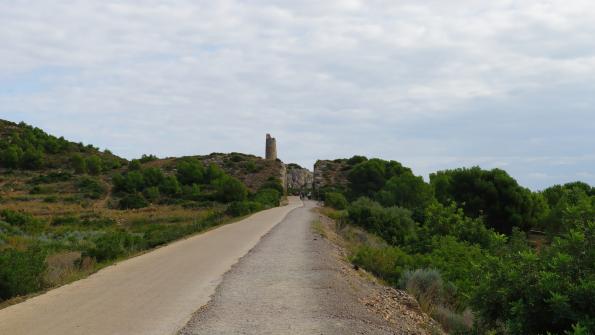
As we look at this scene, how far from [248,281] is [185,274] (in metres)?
2.17

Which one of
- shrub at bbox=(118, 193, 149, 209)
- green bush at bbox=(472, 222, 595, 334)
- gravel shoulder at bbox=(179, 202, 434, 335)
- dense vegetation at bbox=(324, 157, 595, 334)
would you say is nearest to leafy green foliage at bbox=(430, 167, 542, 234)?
dense vegetation at bbox=(324, 157, 595, 334)

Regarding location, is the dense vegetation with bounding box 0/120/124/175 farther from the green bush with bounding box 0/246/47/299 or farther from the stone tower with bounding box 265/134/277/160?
the green bush with bounding box 0/246/47/299

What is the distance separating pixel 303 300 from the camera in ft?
36.7

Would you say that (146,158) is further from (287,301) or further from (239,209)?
(287,301)

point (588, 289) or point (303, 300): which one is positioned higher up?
point (588, 289)

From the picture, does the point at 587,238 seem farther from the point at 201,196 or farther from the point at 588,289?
the point at 201,196

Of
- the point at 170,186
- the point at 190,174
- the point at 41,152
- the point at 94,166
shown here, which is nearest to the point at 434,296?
the point at 170,186

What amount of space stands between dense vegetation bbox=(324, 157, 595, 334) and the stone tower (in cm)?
7002

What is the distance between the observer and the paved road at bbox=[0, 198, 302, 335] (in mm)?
9305

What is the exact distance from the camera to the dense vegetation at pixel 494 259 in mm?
7586

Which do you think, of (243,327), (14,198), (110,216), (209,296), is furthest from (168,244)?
(14,198)

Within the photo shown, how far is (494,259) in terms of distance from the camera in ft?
28.5

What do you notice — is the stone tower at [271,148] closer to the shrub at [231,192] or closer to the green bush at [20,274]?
the shrub at [231,192]

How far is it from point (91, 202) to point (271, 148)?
170 ft
